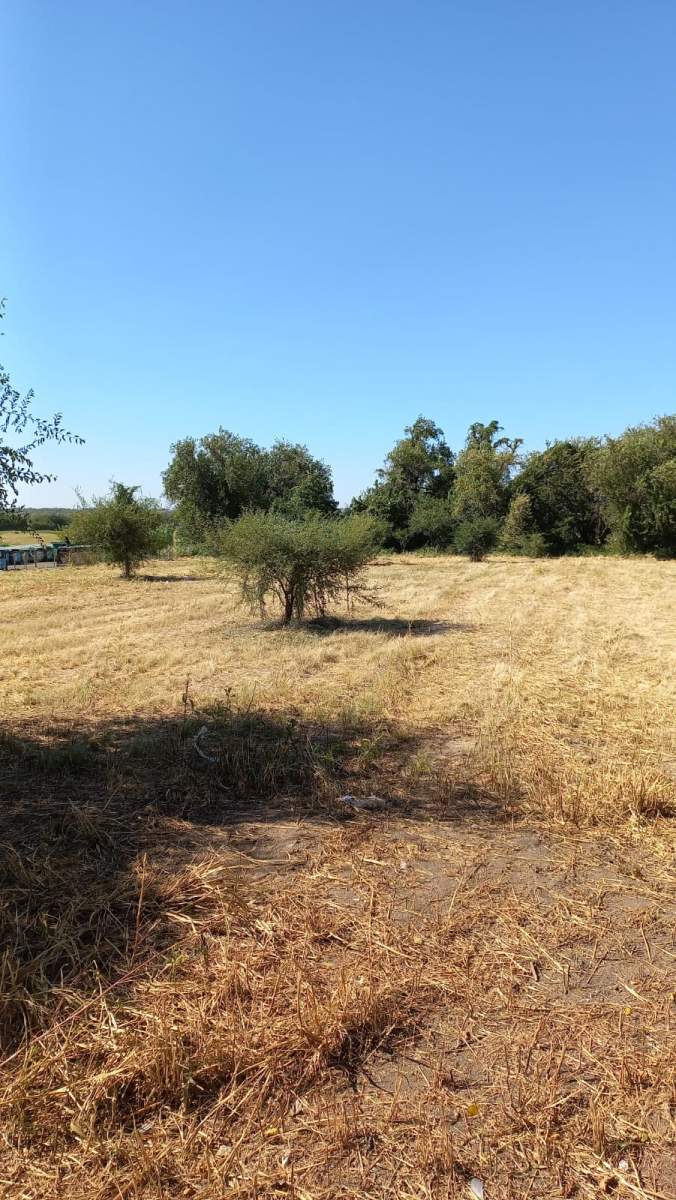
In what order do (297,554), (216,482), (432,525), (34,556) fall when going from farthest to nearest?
(216,482), (432,525), (34,556), (297,554)

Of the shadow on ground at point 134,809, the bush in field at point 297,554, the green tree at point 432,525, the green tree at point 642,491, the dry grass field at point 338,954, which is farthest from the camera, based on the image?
the green tree at point 432,525

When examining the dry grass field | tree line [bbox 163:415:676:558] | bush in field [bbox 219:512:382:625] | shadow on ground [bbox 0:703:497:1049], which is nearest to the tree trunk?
bush in field [bbox 219:512:382:625]

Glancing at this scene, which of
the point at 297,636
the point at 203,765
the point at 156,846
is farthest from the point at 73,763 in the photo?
the point at 297,636

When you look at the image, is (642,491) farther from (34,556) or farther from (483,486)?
(34,556)

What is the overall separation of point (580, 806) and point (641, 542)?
1561 inches

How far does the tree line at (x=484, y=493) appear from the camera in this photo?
39969mm

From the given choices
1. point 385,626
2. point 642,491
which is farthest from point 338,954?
point 642,491

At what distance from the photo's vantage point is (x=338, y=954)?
3.09m

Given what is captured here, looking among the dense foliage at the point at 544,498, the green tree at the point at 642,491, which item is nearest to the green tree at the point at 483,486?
the dense foliage at the point at 544,498

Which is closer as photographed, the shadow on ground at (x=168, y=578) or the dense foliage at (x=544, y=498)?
the shadow on ground at (x=168, y=578)

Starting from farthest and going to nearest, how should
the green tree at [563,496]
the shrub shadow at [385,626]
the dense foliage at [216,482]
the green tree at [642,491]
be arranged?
1. the dense foliage at [216,482]
2. the green tree at [563,496]
3. the green tree at [642,491]
4. the shrub shadow at [385,626]

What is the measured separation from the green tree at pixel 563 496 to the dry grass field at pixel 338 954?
40995mm

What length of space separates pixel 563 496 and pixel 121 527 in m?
31.5

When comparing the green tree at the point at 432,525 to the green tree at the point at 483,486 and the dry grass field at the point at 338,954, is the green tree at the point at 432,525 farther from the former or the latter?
the dry grass field at the point at 338,954
